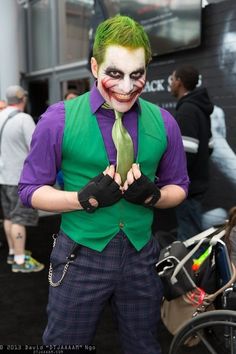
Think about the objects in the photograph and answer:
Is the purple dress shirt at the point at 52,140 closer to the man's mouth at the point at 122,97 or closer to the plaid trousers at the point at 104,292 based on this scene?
the man's mouth at the point at 122,97

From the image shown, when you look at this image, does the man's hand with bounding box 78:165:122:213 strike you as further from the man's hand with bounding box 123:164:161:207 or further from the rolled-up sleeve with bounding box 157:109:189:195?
the rolled-up sleeve with bounding box 157:109:189:195

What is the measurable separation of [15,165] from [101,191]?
84.1 inches

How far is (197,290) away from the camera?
175 centimetres

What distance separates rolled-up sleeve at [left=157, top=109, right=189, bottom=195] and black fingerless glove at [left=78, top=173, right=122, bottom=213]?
24 centimetres

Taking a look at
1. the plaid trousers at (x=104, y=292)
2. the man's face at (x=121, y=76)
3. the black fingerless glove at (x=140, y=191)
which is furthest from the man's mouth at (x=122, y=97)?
the plaid trousers at (x=104, y=292)

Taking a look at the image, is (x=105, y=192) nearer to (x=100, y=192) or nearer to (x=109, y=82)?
(x=100, y=192)

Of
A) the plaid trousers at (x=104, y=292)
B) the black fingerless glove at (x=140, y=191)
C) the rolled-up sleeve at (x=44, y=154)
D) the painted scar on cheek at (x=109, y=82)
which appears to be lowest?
the plaid trousers at (x=104, y=292)

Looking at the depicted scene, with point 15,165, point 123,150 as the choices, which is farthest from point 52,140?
point 15,165

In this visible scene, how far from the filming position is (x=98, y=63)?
115cm

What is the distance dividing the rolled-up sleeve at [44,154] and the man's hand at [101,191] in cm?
12

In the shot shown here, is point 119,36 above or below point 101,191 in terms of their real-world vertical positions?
above

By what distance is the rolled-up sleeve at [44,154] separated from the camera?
44.6 inches

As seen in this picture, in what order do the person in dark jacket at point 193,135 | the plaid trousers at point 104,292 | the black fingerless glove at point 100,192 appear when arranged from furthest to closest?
the person in dark jacket at point 193,135 < the plaid trousers at point 104,292 < the black fingerless glove at point 100,192

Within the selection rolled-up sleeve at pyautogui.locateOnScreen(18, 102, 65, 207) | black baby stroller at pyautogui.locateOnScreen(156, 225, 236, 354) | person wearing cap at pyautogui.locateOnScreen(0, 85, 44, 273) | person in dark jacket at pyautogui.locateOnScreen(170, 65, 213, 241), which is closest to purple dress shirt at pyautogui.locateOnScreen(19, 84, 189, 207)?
rolled-up sleeve at pyautogui.locateOnScreen(18, 102, 65, 207)
